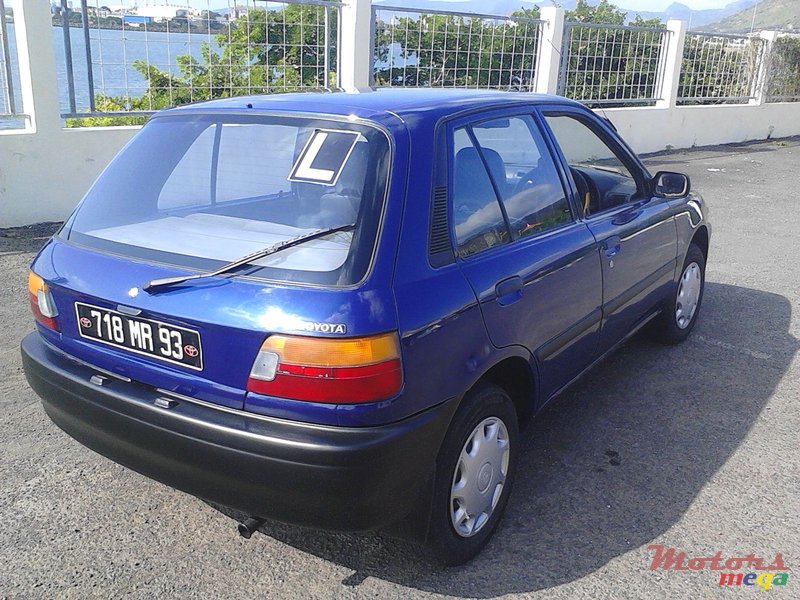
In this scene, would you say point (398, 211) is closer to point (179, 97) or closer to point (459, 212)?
point (459, 212)

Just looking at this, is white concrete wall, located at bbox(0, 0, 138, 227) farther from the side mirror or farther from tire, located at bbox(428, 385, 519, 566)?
tire, located at bbox(428, 385, 519, 566)

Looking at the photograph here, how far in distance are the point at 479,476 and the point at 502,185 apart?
1.14m

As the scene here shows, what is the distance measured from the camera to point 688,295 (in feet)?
16.3

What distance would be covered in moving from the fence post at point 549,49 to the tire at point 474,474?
10269mm

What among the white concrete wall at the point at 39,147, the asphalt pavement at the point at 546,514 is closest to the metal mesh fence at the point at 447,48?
the white concrete wall at the point at 39,147

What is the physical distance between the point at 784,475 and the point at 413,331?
2.15 m

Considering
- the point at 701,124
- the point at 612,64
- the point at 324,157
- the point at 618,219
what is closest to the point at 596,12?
the point at 701,124

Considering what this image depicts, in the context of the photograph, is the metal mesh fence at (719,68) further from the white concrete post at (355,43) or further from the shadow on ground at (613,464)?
the shadow on ground at (613,464)

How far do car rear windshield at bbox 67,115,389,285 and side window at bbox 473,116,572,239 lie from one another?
676mm

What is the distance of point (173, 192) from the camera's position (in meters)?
2.97

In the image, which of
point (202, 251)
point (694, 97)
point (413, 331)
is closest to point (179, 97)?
point (202, 251)

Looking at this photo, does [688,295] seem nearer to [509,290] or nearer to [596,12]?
[509,290]

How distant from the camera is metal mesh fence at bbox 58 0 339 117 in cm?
729

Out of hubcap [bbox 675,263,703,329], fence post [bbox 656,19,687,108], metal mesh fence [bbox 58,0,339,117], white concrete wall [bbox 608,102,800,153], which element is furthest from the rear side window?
fence post [bbox 656,19,687,108]
